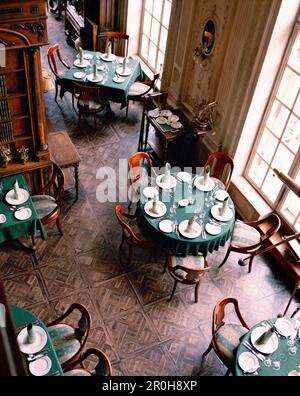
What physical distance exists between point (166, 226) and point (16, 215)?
1.79 m

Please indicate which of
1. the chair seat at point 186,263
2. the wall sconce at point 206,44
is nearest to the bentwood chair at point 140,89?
the wall sconce at point 206,44

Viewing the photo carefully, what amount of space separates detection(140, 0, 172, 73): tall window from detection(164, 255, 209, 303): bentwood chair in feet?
13.8

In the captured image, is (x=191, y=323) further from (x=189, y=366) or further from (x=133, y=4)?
(x=133, y=4)

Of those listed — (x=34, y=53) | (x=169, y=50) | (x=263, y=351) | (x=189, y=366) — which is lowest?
(x=189, y=366)

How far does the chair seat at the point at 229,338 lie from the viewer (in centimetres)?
459

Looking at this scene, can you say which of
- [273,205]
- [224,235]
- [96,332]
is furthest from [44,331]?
[273,205]

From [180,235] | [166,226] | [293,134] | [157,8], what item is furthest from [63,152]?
[157,8]

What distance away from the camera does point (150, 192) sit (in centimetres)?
583

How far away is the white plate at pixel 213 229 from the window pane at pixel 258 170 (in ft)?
4.28

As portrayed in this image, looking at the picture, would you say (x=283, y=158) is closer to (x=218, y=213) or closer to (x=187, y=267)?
(x=218, y=213)

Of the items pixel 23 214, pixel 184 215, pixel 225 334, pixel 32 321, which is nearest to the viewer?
pixel 32 321

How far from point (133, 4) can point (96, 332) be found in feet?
20.1

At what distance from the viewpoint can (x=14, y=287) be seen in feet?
17.9

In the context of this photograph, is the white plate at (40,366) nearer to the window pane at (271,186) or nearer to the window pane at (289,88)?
the window pane at (271,186)
